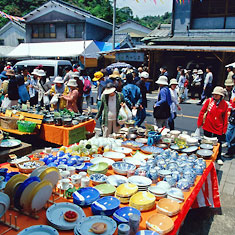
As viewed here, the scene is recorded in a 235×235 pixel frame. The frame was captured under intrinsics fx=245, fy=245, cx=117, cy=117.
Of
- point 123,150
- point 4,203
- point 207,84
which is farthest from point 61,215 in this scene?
point 207,84

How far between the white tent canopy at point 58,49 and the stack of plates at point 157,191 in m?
19.3

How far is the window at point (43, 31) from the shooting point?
83.5 ft

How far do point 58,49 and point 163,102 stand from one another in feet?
66.1

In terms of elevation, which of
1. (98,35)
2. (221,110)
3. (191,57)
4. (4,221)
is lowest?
(4,221)

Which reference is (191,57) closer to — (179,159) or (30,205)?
(179,159)

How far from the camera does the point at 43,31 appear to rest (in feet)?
85.1

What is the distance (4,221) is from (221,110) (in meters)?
4.31

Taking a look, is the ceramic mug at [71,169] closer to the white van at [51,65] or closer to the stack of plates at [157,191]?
the stack of plates at [157,191]

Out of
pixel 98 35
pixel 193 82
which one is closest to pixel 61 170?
pixel 193 82

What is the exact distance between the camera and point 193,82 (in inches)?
559

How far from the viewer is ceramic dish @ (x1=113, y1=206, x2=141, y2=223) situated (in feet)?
7.11

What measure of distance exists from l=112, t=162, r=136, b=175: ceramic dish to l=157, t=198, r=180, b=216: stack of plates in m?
0.72

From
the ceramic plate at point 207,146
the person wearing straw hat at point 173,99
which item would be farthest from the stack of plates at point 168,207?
the person wearing straw hat at point 173,99

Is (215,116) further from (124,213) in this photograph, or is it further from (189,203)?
(124,213)
